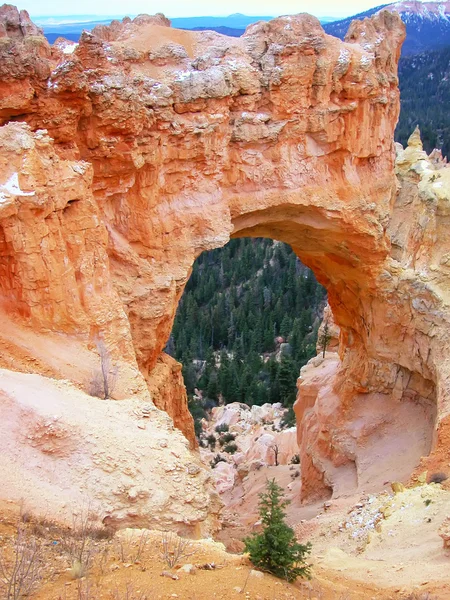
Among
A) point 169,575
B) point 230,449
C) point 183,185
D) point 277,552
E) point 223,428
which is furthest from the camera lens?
point 223,428

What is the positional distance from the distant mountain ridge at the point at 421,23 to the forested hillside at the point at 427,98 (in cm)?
3678

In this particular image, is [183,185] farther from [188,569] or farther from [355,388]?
[188,569]

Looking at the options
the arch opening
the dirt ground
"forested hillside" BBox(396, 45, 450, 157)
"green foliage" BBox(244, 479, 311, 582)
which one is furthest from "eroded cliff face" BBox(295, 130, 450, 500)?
"forested hillside" BBox(396, 45, 450, 157)

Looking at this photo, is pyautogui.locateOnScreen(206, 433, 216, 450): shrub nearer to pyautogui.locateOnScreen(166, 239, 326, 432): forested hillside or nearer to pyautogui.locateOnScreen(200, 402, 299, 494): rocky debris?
pyautogui.locateOnScreen(200, 402, 299, 494): rocky debris

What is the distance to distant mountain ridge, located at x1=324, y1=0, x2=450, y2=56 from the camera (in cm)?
16350

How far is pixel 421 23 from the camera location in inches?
6929

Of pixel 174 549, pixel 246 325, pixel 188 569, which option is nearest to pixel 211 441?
pixel 246 325

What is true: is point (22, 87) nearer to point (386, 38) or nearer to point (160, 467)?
point (160, 467)

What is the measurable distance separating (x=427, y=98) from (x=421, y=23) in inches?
3413

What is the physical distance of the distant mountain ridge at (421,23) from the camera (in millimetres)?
163500

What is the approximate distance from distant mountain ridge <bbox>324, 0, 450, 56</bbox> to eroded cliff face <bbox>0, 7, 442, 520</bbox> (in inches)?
6130

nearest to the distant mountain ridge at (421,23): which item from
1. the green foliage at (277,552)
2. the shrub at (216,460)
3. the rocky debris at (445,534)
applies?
the shrub at (216,460)

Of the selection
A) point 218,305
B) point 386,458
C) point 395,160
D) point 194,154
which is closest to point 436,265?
point 395,160

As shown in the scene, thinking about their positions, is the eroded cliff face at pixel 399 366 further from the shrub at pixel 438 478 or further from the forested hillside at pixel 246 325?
the forested hillside at pixel 246 325
